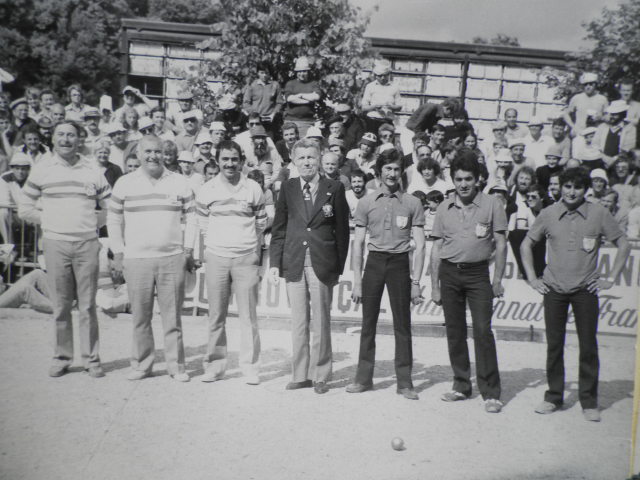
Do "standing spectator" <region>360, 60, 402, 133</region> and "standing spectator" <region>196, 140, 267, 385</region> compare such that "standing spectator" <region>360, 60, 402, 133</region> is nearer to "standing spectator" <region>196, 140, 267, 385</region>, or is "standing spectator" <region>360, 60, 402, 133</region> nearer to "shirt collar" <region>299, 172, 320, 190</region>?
"shirt collar" <region>299, 172, 320, 190</region>

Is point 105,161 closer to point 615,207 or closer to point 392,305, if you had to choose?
point 392,305

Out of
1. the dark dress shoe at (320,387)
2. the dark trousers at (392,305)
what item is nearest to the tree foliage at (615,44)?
the dark trousers at (392,305)

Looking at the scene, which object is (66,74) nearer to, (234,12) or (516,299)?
(234,12)

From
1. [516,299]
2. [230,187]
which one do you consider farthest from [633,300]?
[230,187]

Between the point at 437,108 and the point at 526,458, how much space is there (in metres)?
7.74

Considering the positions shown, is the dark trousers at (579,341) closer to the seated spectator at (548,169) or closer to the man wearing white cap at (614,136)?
the seated spectator at (548,169)

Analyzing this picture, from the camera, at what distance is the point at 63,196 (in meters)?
5.77

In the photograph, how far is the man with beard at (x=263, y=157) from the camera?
30.9 ft

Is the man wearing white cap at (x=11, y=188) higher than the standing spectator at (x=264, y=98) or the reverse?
the reverse

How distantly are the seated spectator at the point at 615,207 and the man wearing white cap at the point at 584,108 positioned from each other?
183 cm

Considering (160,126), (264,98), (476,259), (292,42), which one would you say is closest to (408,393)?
(476,259)

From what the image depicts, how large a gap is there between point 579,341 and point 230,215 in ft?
10.0

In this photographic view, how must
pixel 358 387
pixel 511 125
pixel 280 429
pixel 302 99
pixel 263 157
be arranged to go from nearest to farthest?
1. pixel 280 429
2. pixel 358 387
3. pixel 263 157
4. pixel 302 99
5. pixel 511 125

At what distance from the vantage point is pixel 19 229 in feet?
27.5
